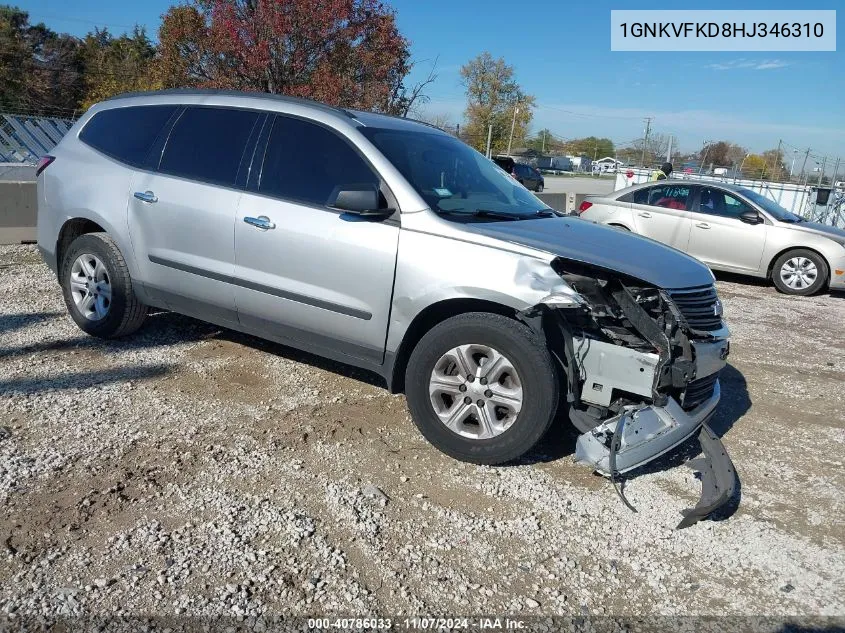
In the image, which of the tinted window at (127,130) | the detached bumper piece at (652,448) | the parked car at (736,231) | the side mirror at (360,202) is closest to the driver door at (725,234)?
the parked car at (736,231)

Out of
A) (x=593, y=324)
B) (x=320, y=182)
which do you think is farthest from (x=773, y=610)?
(x=320, y=182)

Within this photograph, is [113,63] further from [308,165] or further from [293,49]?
[308,165]

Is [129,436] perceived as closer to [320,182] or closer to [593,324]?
[320,182]

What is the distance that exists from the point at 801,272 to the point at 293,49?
29.8ft

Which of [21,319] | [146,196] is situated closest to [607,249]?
[146,196]

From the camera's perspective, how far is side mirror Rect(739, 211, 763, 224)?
402 inches

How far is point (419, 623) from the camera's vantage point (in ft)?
8.73

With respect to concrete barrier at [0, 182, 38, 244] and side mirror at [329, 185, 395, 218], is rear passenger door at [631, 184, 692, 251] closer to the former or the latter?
side mirror at [329, 185, 395, 218]

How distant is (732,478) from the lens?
3580 mm

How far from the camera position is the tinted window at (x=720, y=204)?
410 inches

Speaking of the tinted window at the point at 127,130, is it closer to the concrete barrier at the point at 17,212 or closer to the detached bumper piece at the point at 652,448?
the detached bumper piece at the point at 652,448

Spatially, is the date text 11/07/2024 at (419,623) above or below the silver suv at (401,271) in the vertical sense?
below

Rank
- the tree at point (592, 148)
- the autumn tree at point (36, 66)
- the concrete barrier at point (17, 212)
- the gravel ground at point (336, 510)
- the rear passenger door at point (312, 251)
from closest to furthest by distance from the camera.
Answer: the gravel ground at point (336, 510), the rear passenger door at point (312, 251), the concrete barrier at point (17, 212), the autumn tree at point (36, 66), the tree at point (592, 148)

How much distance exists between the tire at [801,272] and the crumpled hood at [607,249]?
6.74m
